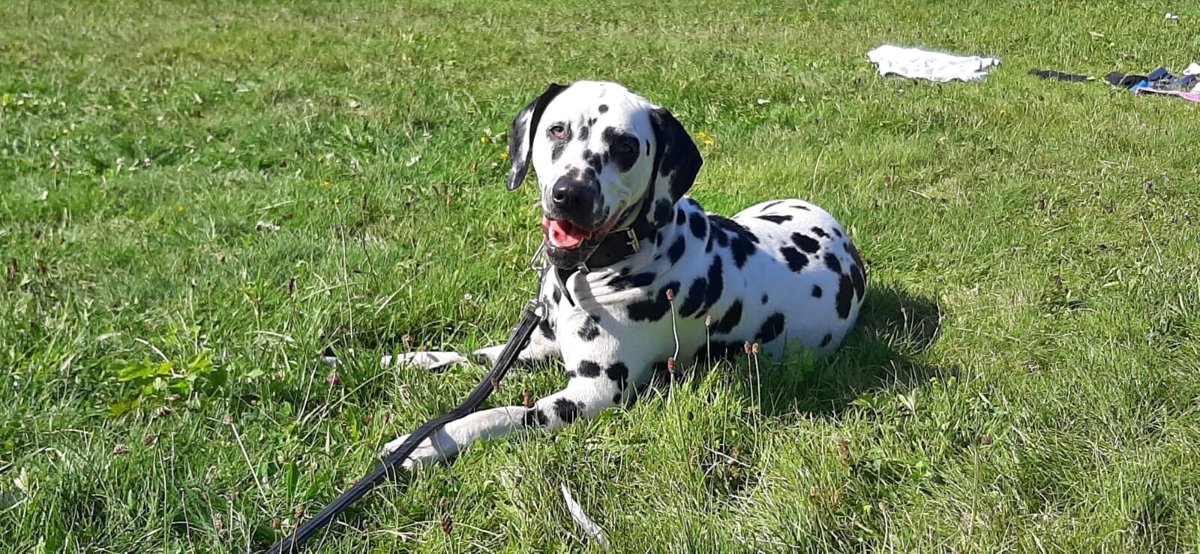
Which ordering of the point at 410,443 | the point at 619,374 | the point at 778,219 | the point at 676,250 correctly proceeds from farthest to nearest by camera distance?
the point at 778,219
the point at 676,250
the point at 619,374
the point at 410,443

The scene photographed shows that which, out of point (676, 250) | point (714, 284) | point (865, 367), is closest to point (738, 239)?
point (714, 284)

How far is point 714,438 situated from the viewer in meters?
3.21

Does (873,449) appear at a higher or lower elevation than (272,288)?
lower

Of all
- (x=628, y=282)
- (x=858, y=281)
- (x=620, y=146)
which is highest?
(x=620, y=146)

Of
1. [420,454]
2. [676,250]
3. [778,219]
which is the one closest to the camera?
[420,454]

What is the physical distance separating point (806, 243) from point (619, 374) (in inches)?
53.5

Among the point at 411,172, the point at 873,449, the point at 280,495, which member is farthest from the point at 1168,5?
the point at 280,495

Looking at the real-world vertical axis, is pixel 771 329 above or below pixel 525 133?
below

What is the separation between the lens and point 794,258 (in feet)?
14.0

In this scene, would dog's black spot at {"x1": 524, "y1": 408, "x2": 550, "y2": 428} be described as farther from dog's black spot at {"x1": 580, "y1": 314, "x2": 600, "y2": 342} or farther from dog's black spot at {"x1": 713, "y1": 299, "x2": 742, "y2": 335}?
dog's black spot at {"x1": 713, "y1": 299, "x2": 742, "y2": 335}

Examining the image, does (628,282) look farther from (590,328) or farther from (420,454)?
(420,454)

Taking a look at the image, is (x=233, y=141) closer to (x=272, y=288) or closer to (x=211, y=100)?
(x=211, y=100)

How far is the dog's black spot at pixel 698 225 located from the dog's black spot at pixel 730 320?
32 centimetres

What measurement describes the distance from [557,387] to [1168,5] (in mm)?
15085
